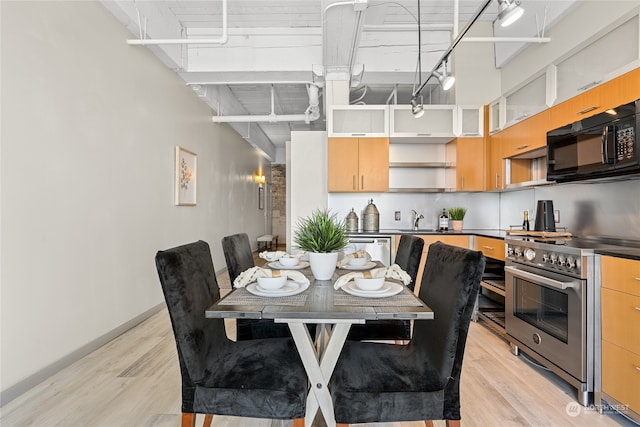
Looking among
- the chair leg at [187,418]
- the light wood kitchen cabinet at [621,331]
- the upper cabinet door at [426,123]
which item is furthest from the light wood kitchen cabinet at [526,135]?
the chair leg at [187,418]

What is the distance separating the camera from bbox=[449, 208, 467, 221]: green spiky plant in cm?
407

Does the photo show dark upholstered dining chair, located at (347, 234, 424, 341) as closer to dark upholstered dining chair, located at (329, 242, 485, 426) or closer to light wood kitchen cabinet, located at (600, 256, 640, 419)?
dark upholstered dining chair, located at (329, 242, 485, 426)

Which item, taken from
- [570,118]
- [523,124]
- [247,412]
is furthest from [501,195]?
[247,412]

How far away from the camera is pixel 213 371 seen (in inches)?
54.3

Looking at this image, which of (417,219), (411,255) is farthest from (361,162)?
(411,255)

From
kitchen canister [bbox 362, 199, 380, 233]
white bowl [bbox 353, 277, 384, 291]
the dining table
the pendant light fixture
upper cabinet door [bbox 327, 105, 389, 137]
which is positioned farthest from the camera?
kitchen canister [bbox 362, 199, 380, 233]

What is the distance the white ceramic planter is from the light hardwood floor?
755 millimetres

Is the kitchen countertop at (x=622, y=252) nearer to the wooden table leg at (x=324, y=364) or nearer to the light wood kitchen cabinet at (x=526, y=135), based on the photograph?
the light wood kitchen cabinet at (x=526, y=135)

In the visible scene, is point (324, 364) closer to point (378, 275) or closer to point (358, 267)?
point (378, 275)


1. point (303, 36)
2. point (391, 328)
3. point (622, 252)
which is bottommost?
point (391, 328)

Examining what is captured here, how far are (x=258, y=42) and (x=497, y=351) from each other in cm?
381

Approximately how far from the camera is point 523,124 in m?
3.18

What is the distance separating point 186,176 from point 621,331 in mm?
4331

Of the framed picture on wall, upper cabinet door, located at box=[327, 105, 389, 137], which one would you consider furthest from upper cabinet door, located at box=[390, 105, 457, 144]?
the framed picture on wall
